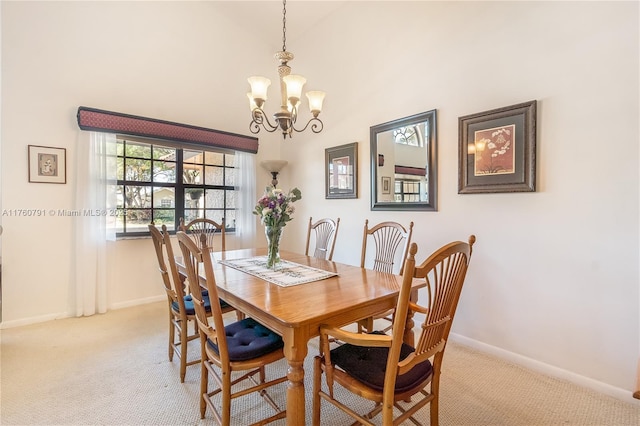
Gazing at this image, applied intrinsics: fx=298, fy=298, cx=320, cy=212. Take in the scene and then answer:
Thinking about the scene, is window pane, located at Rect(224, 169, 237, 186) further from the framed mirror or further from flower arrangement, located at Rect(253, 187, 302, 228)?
flower arrangement, located at Rect(253, 187, 302, 228)

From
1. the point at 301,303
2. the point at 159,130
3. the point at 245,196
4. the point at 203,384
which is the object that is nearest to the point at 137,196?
the point at 159,130

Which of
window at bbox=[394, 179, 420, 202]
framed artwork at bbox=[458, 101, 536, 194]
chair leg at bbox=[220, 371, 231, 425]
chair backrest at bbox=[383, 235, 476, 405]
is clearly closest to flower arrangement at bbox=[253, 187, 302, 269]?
chair leg at bbox=[220, 371, 231, 425]

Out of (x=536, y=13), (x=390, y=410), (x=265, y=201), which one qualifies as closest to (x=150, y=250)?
(x=265, y=201)

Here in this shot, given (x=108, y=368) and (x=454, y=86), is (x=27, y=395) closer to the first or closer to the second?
(x=108, y=368)

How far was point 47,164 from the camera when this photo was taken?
2969 mm

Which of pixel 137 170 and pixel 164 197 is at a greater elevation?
pixel 137 170

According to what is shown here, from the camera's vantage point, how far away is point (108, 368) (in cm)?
215

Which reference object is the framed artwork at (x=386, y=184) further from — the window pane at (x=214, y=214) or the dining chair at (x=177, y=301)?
the window pane at (x=214, y=214)

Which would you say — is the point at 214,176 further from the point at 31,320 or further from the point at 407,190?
the point at 407,190

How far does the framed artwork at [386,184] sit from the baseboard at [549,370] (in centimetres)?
148

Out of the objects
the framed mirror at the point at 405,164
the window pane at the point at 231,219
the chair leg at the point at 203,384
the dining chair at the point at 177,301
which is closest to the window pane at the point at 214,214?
the window pane at the point at 231,219

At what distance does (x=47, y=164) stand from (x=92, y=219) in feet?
2.16

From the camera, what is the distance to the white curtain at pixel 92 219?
310cm

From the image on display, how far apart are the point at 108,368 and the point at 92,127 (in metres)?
2.34
